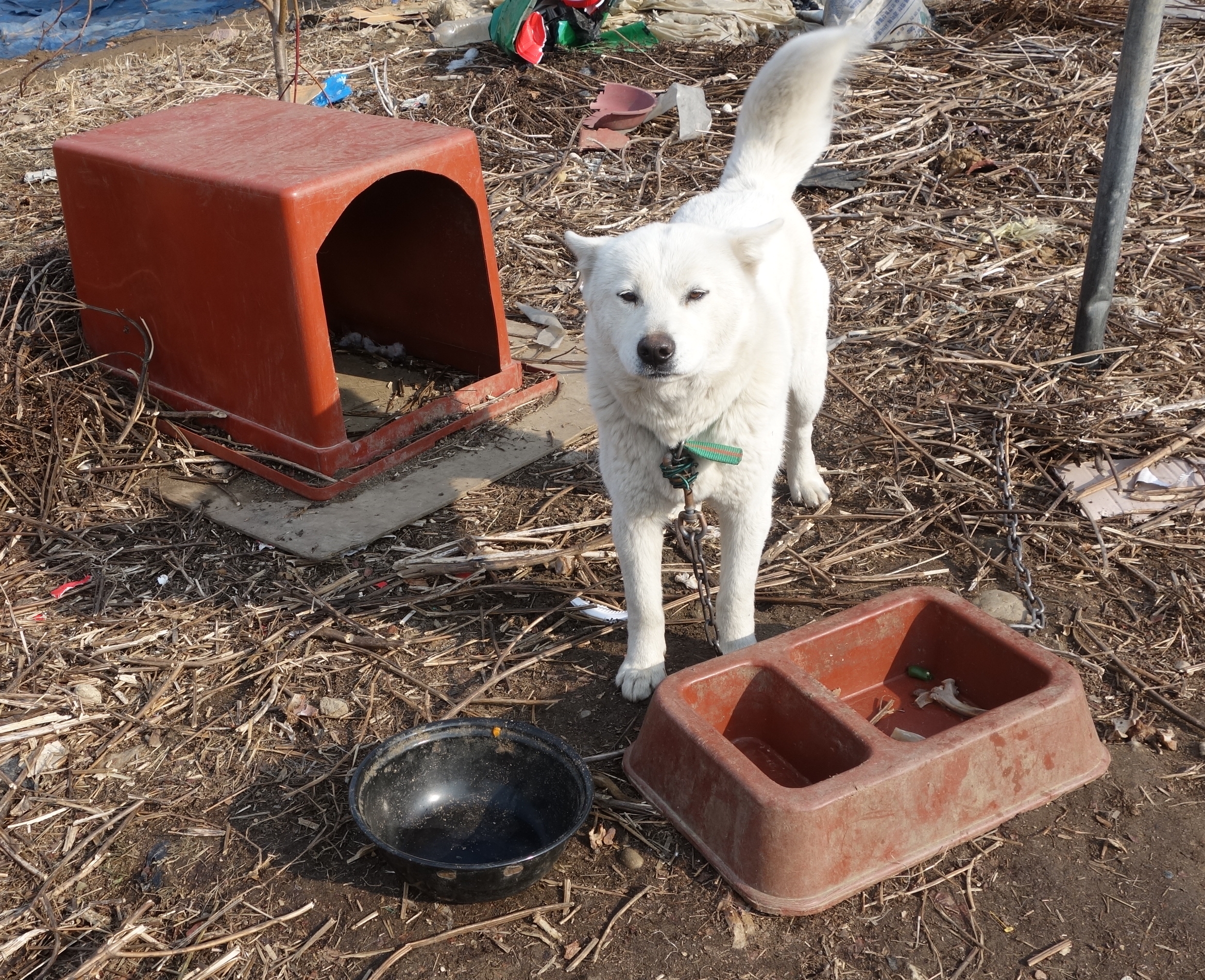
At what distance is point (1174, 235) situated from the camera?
5.72 m

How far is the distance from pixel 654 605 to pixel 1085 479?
1.90 m

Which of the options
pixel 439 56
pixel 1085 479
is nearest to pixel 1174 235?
pixel 1085 479

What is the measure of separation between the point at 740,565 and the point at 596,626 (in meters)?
0.67

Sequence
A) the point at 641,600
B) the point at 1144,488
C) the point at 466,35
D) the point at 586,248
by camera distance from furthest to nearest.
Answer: the point at 466,35
the point at 1144,488
the point at 641,600
the point at 586,248

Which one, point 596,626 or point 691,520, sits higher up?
point 691,520

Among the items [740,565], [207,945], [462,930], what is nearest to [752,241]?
[740,565]

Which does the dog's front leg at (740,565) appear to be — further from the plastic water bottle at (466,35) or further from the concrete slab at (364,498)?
the plastic water bottle at (466,35)

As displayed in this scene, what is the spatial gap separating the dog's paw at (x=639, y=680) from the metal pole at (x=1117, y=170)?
106 inches

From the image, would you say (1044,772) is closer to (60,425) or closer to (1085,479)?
(1085,479)

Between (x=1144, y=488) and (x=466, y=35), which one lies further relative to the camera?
(x=466, y=35)

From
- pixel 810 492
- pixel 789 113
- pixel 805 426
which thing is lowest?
pixel 810 492

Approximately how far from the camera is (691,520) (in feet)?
9.89

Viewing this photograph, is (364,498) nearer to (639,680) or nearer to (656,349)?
(639,680)

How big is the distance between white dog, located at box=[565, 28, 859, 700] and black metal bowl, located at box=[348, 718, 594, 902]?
0.49 meters
